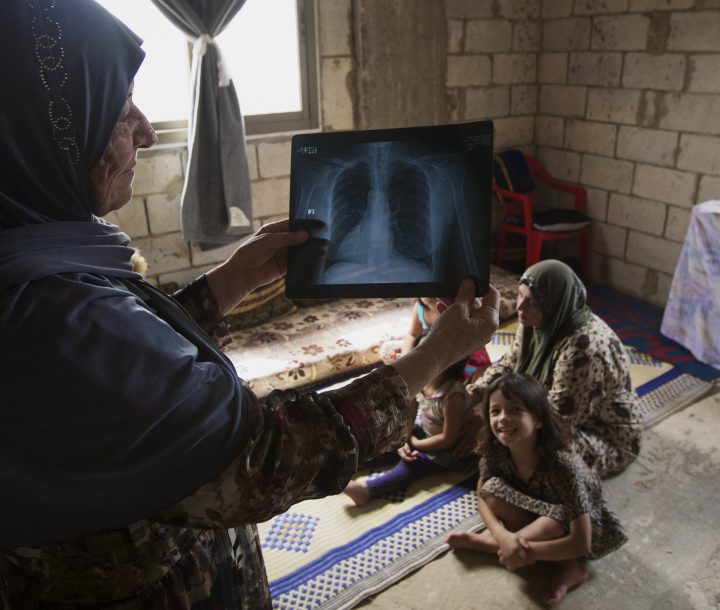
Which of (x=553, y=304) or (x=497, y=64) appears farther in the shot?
(x=497, y=64)

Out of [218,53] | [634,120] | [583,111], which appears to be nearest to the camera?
[218,53]

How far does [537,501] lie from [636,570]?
1.22ft

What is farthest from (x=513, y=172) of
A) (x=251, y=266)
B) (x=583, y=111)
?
(x=251, y=266)

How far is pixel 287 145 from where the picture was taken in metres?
3.80

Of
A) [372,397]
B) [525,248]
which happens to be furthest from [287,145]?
[372,397]

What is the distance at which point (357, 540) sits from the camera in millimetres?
2105

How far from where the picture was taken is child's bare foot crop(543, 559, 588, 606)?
5.97ft

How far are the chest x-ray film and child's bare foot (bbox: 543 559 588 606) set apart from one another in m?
1.17

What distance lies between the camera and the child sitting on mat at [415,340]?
258 centimetres

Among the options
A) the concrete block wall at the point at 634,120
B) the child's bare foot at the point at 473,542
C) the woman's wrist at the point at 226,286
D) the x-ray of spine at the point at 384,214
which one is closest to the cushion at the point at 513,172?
the concrete block wall at the point at 634,120

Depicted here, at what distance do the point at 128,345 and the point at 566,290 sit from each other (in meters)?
1.94

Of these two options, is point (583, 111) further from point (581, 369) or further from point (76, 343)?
point (76, 343)

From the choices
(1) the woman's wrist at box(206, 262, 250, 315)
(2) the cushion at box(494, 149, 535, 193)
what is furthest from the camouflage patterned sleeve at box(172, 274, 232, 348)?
(2) the cushion at box(494, 149, 535, 193)

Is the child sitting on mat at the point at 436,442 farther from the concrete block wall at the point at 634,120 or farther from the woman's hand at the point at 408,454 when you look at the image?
the concrete block wall at the point at 634,120
